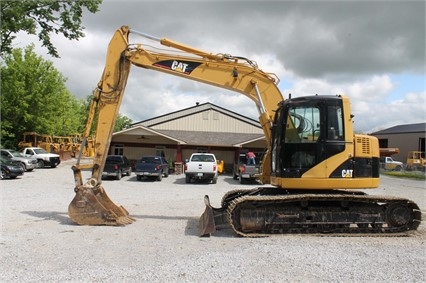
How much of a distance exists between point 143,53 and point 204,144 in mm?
25475

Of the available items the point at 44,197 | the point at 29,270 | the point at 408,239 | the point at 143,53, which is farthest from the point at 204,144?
the point at 29,270

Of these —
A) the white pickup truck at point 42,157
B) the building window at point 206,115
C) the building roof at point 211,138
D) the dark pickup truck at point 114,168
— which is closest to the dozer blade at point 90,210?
the dark pickup truck at point 114,168

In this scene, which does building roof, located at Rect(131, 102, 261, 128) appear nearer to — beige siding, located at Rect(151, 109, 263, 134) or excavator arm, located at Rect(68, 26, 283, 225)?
beige siding, located at Rect(151, 109, 263, 134)

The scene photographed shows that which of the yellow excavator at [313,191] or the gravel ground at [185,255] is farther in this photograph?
the yellow excavator at [313,191]

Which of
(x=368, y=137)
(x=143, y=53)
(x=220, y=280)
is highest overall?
(x=143, y=53)

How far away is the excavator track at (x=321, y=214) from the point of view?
30.0 feet

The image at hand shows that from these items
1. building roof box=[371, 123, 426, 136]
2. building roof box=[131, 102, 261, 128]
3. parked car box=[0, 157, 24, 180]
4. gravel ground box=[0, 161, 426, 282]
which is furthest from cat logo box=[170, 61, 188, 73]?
building roof box=[371, 123, 426, 136]

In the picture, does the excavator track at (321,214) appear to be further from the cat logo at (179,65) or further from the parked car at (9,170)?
the parked car at (9,170)

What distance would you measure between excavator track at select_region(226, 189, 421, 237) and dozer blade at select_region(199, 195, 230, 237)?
0.40 metres

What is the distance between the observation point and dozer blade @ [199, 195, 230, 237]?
9076 millimetres

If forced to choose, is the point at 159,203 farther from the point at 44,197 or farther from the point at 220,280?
the point at 220,280

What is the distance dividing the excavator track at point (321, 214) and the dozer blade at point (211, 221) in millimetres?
396

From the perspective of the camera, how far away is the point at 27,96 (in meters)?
43.3

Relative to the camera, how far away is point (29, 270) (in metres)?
6.23
